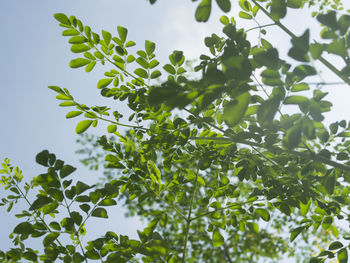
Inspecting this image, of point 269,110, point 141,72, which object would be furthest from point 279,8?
point 141,72

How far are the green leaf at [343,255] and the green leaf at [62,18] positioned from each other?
220 cm

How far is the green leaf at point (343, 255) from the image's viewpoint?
165cm

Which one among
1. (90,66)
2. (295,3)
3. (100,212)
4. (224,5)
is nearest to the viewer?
(224,5)

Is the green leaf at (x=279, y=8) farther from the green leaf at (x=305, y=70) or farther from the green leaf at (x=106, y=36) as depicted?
the green leaf at (x=106, y=36)

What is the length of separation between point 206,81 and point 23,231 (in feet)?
3.71

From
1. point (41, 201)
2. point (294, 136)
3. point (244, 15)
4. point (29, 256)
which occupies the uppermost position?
point (244, 15)

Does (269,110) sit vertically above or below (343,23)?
below

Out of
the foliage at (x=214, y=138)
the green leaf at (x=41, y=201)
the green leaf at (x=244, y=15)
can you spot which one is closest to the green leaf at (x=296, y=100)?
the foliage at (x=214, y=138)

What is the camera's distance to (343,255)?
5.49 feet

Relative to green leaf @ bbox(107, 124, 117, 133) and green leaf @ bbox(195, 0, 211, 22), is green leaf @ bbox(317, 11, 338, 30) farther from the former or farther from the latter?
green leaf @ bbox(107, 124, 117, 133)

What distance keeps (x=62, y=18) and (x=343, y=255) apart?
226 centimetres

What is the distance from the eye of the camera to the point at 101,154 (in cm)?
858

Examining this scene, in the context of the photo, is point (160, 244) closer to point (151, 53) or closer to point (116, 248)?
point (116, 248)

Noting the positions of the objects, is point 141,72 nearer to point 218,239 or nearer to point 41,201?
point 41,201
